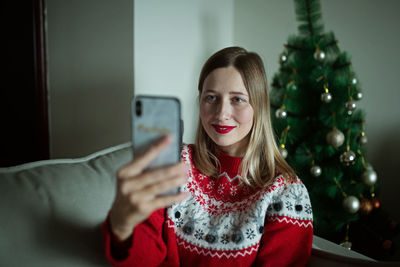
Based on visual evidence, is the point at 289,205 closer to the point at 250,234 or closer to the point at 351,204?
the point at 250,234

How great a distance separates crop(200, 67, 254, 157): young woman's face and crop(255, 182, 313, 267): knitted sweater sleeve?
214 millimetres

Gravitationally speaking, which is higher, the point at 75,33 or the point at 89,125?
the point at 75,33

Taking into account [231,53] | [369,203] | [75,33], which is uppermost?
[75,33]

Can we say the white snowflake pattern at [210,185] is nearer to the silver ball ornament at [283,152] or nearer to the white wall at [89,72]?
the silver ball ornament at [283,152]

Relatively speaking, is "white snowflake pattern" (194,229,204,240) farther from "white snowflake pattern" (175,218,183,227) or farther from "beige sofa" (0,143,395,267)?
"beige sofa" (0,143,395,267)

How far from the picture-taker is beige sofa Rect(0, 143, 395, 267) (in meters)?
0.57

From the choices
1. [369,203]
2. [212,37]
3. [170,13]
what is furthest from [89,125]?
[369,203]

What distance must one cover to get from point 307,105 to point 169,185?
1051mm

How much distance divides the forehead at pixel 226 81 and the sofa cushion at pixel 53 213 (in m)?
0.37

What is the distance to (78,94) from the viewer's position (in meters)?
1.45

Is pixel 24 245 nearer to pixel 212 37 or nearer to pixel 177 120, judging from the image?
pixel 177 120

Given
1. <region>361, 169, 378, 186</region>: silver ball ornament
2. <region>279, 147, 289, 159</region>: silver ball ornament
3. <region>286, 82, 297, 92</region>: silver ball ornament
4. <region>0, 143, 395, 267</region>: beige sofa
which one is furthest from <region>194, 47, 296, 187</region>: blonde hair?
<region>361, 169, 378, 186</region>: silver ball ornament

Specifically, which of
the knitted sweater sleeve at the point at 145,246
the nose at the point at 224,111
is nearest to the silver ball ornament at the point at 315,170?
the nose at the point at 224,111

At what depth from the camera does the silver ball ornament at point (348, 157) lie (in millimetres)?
1201
